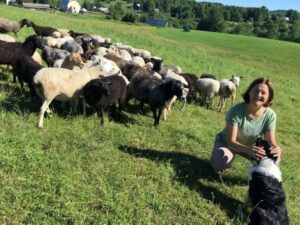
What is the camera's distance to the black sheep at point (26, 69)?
9570 millimetres

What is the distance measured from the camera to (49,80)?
8.37 m

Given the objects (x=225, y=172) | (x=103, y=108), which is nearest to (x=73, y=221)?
(x=225, y=172)

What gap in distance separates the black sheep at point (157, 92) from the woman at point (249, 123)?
3155 mm

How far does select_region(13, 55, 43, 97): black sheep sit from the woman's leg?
4837 mm

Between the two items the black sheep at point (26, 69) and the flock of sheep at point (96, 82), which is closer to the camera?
the flock of sheep at point (96, 82)

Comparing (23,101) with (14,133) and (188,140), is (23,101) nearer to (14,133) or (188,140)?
(14,133)

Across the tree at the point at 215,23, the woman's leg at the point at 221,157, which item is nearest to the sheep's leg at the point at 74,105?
the woman's leg at the point at 221,157

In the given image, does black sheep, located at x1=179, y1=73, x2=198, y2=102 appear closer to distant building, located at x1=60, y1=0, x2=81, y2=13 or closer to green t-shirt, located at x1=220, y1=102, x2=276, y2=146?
green t-shirt, located at x1=220, y1=102, x2=276, y2=146

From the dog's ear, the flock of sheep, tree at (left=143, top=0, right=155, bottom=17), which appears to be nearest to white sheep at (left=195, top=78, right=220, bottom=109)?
the flock of sheep

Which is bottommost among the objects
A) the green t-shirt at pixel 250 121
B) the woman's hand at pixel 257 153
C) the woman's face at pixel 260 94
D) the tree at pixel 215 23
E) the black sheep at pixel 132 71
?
the tree at pixel 215 23

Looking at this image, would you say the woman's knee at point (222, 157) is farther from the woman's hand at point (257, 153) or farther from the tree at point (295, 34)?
the tree at point (295, 34)

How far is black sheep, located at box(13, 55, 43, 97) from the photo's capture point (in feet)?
31.4

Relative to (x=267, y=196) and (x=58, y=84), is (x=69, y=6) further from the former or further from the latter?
(x=267, y=196)

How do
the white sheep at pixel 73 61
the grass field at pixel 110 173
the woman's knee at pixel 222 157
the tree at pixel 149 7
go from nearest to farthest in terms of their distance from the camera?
the grass field at pixel 110 173 → the woman's knee at pixel 222 157 → the white sheep at pixel 73 61 → the tree at pixel 149 7
